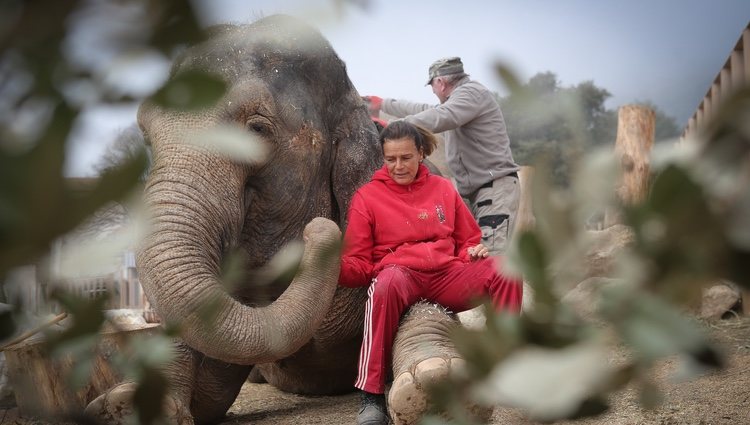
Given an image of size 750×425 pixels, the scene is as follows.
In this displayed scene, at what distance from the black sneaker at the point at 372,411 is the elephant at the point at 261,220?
228mm

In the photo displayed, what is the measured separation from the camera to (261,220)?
445cm

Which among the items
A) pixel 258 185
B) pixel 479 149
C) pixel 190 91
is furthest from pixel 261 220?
pixel 190 91

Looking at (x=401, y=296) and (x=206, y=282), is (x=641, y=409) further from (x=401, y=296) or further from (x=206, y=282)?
(x=206, y=282)

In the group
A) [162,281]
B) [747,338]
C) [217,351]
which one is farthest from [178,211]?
[747,338]

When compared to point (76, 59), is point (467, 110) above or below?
below

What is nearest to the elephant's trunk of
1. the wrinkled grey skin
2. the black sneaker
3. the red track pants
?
the wrinkled grey skin

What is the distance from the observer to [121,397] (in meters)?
3.37

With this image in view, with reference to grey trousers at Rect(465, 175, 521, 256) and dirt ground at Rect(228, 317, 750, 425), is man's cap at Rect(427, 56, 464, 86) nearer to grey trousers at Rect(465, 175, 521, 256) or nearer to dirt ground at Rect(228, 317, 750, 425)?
grey trousers at Rect(465, 175, 521, 256)

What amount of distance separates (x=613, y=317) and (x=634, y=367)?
0.11 feet

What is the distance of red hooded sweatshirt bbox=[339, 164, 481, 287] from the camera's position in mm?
3953

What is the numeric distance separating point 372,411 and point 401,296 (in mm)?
516

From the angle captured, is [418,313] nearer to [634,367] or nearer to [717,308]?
[634,367]

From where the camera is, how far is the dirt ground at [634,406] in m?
3.49

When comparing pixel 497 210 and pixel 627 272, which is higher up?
pixel 627 272
